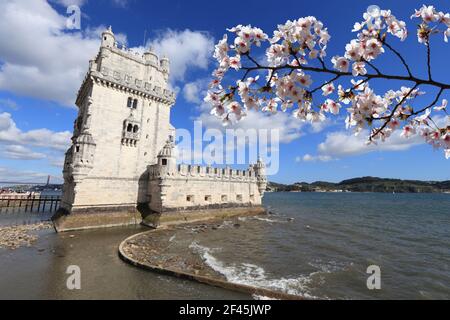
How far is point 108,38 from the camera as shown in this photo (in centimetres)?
2714

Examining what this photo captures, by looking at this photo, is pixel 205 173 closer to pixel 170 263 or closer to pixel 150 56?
pixel 150 56

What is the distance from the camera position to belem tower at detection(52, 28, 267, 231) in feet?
78.0

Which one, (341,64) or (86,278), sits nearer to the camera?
(341,64)

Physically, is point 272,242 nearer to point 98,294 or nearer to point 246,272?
point 246,272

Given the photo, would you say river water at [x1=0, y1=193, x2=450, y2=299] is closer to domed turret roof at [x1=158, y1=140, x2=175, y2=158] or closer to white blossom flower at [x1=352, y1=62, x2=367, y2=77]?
domed turret roof at [x1=158, y1=140, x2=175, y2=158]

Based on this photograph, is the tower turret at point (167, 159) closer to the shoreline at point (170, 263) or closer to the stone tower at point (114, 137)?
the stone tower at point (114, 137)

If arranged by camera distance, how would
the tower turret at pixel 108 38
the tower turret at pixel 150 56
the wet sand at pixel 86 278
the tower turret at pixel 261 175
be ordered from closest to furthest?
1. the wet sand at pixel 86 278
2. the tower turret at pixel 108 38
3. the tower turret at pixel 150 56
4. the tower turret at pixel 261 175

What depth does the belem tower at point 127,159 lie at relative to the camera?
936 inches

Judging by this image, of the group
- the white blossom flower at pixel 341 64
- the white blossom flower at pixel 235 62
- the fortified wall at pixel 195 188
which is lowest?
the fortified wall at pixel 195 188

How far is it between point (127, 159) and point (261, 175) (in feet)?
69.6

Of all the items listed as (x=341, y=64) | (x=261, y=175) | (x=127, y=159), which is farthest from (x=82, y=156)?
(x=261, y=175)

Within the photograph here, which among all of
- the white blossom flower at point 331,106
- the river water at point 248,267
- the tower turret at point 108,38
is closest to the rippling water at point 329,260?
the river water at point 248,267

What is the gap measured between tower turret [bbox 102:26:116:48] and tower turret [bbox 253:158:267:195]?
2609cm

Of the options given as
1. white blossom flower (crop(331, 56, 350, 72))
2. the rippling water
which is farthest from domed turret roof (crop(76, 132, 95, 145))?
white blossom flower (crop(331, 56, 350, 72))
